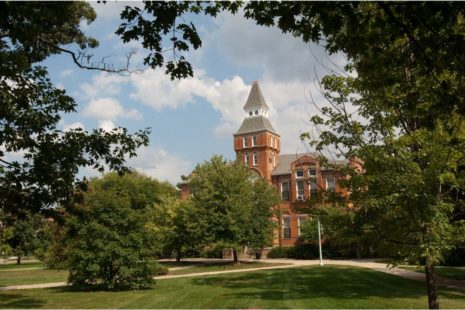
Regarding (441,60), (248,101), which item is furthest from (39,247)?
(441,60)

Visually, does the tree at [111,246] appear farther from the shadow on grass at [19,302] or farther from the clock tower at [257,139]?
the clock tower at [257,139]

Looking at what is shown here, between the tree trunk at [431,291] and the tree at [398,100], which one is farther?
the tree trunk at [431,291]

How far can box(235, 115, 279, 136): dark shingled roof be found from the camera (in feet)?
200

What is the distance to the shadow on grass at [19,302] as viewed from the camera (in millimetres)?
15255

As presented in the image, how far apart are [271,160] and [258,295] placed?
43182mm

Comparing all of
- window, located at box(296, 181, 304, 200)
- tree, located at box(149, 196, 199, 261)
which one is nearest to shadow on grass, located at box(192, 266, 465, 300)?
tree, located at box(149, 196, 199, 261)

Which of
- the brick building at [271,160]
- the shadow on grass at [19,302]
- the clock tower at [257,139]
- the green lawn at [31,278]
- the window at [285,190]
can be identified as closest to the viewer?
the shadow on grass at [19,302]

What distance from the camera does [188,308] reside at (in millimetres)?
14102

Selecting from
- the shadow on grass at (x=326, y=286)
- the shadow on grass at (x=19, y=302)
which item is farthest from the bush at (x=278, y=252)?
the shadow on grass at (x=19, y=302)

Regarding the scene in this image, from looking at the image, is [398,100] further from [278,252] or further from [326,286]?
[278,252]

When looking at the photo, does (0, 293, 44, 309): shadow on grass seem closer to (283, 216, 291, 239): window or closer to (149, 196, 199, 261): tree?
(149, 196, 199, 261): tree

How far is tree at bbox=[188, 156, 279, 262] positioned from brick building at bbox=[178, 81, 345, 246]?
48.9 feet

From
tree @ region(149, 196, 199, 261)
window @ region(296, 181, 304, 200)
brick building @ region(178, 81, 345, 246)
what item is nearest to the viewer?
tree @ region(149, 196, 199, 261)

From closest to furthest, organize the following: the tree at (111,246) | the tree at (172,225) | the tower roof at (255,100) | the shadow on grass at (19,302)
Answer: the shadow on grass at (19,302) < the tree at (111,246) < the tree at (172,225) < the tower roof at (255,100)
